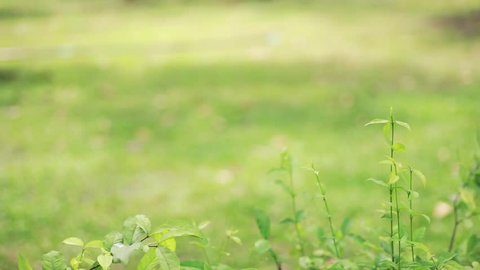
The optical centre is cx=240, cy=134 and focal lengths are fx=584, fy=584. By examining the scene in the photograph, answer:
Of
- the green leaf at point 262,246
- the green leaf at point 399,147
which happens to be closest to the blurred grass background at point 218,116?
the green leaf at point 262,246

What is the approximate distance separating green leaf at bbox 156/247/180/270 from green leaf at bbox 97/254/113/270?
115 mm

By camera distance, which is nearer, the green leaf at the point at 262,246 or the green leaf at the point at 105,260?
the green leaf at the point at 105,260

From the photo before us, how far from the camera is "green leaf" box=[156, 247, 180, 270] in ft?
4.30

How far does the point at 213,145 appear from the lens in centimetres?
608

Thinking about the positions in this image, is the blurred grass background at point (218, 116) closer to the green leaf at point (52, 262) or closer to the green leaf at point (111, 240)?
the green leaf at point (111, 240)

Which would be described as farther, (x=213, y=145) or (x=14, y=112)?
(x=14, y=112)

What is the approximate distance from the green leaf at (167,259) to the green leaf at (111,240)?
0.14m

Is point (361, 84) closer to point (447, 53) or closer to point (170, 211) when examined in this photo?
point (447, 53)

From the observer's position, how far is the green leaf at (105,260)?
1.32 meters

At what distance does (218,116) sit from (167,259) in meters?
5.61

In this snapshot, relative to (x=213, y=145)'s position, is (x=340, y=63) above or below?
above

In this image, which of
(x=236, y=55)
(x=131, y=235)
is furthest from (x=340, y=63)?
(x=131, y=235)

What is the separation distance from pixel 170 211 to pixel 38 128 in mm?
2724

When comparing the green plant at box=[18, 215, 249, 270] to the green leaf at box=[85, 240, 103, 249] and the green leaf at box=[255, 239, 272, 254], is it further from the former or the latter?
the green leaf at box=[255, 239, 272, 254]
